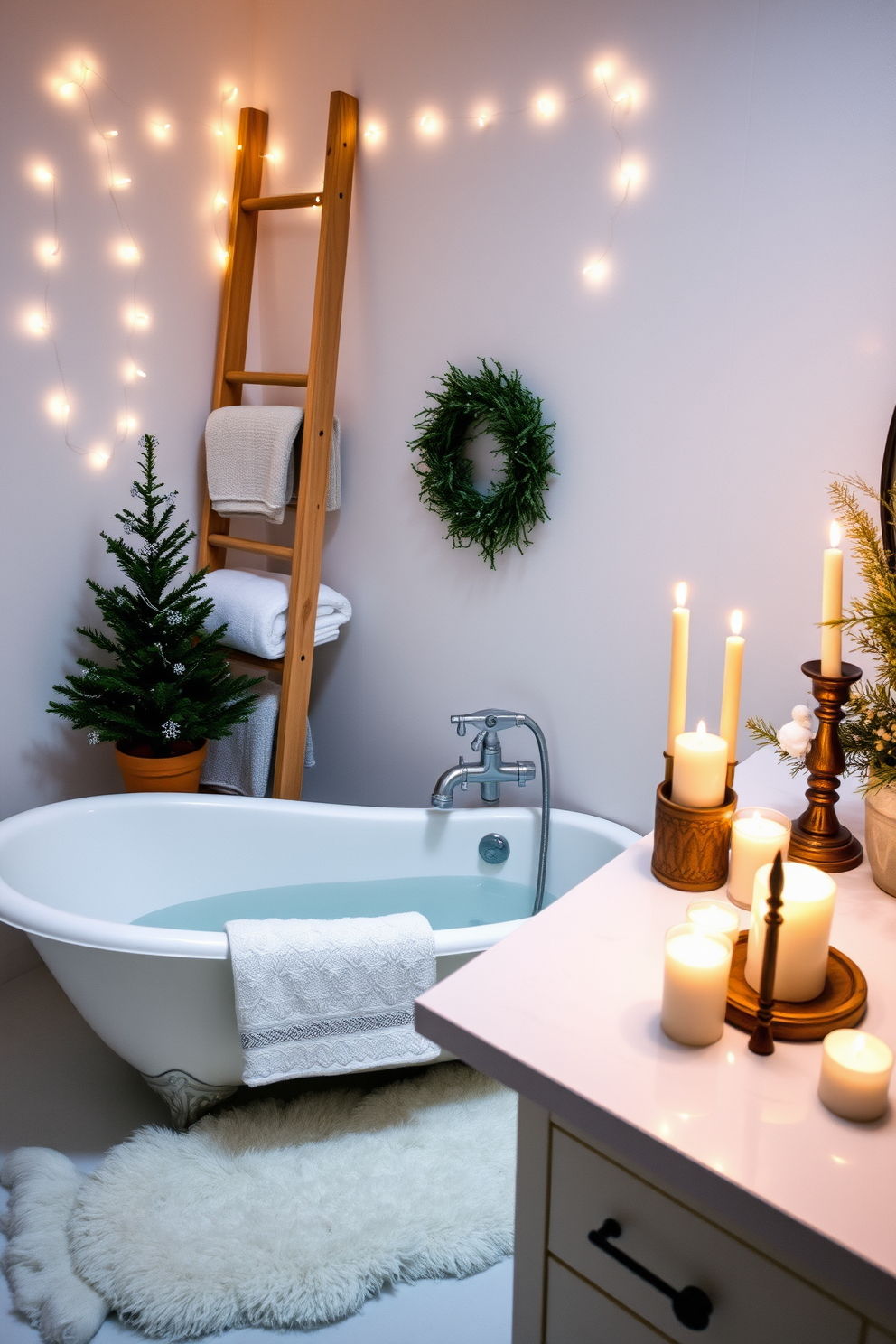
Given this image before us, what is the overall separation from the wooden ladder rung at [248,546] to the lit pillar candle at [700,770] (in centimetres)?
150

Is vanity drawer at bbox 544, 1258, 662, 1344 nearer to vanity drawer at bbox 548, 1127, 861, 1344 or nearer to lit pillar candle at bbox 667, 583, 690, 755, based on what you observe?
vanity drawer at bbox 548, 1127, 861, 1344

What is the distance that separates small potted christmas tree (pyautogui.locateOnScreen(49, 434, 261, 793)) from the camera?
2.18 m

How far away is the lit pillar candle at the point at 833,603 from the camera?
101 centimetres

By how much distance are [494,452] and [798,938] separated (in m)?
1.55

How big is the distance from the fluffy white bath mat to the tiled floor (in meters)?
0.03

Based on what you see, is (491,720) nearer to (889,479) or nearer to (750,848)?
(889,479)

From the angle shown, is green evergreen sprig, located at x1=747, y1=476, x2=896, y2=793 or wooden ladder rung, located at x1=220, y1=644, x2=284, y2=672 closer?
green evergreen sprig, located at x1=747, y1=476, x2=896, y2=793

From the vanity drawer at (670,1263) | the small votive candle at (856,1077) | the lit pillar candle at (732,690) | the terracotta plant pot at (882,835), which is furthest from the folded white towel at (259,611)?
the small votive candle at (856,1077)

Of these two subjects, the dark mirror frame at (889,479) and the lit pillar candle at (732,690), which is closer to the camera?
the lit pillar candle at (732,690)

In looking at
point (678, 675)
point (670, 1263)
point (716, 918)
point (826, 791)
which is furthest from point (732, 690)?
point (670, 1263)

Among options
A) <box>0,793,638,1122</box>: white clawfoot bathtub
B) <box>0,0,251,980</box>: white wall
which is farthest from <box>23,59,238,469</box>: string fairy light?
<box>0,793,638,1122</box>: white clawfoot bathtub

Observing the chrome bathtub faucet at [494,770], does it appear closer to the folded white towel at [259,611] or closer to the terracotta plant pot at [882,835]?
the folded white towel at [259,611]

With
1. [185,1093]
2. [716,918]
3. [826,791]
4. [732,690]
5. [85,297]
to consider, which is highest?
[85,297]

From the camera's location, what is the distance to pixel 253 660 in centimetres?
245
